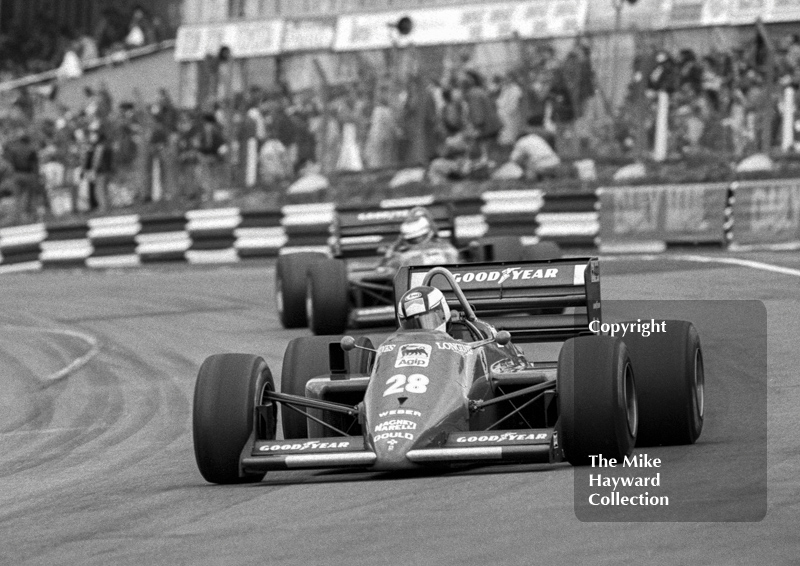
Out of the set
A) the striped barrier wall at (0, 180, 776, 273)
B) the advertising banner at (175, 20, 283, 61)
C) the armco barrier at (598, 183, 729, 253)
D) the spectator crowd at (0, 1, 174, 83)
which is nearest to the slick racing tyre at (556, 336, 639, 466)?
the striped barrier wall at (0, 180, 776, 273)

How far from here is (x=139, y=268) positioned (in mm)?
26031

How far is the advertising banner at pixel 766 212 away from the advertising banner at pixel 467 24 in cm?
396

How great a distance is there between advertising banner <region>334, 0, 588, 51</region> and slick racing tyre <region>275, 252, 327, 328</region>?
832 cm

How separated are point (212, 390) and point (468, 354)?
4.73 feet

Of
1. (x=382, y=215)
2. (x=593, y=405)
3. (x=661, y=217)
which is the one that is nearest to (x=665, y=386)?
(x=593, y=405)

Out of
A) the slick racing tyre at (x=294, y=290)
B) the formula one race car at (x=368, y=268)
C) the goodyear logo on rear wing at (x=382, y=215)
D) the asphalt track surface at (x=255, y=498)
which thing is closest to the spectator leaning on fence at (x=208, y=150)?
the goodyear logo on rear wing at (x=382, y=215)

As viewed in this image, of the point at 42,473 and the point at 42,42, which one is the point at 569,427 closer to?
the point at 42,473

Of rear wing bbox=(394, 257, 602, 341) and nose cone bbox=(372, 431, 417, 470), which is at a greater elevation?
rear wing bbox=(394, 257, 602, 341)

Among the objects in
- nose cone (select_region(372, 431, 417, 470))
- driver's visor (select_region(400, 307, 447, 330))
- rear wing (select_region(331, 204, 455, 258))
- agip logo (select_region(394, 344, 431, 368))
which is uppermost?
driver's visor (select_region(400, 307, 447, 330))

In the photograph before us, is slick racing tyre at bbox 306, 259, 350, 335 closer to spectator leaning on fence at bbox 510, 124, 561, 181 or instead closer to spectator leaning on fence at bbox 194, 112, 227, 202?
spectator leaning on fence at bbox 510, 124, 561, 181

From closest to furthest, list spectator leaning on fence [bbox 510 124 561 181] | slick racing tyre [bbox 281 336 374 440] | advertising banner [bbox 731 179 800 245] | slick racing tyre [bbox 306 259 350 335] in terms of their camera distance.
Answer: slick racing tyre [bbox 281 336 374 440], slick racing tyre [bbox 306 259 350 335], advertising banner [bbox 731 179 800 245], spectator leaning on fence [bbox 510 124 561 181]

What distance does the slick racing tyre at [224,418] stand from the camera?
8570 mm

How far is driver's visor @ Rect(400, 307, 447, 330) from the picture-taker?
30.6 feet

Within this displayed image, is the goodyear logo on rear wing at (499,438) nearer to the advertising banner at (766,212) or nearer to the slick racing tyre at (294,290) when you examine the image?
the slick racing tyre at (294,290)
